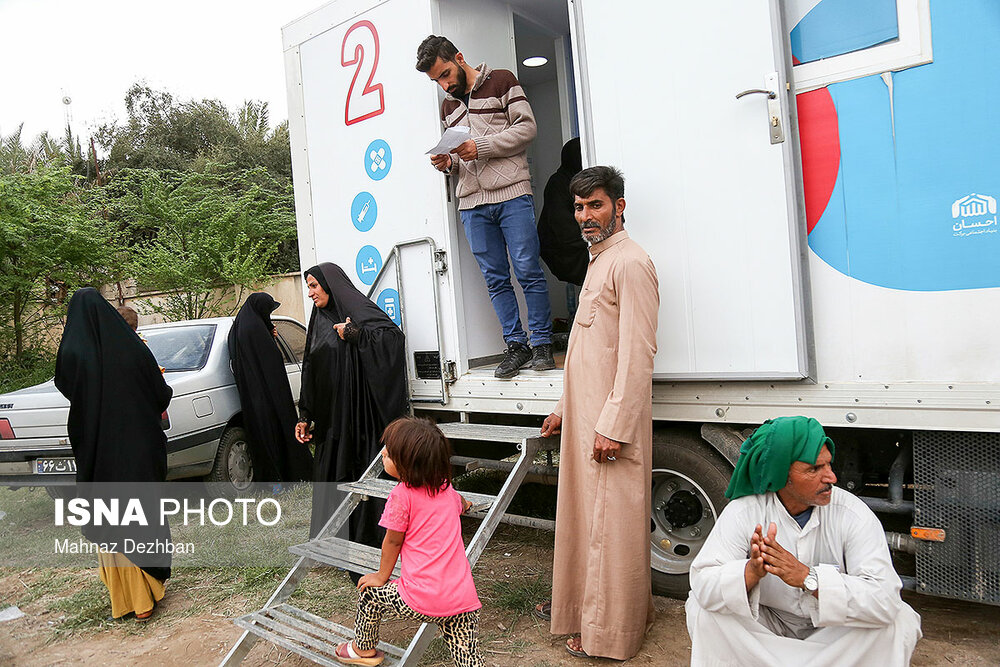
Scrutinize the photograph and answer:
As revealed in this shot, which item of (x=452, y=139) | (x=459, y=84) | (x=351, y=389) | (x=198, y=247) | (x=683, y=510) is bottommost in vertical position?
(x=683, y=510)

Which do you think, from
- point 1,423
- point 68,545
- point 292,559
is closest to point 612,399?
point 292,559

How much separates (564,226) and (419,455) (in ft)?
8.27

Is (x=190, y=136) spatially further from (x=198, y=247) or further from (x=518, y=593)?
(x=518, y=593)

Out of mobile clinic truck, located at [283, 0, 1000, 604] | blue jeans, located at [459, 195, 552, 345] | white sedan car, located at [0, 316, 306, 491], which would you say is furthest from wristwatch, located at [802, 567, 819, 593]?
white sedan car, located at [0, 316, 306, 491]

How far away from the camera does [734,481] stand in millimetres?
2490

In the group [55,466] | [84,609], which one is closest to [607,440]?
[84,609]

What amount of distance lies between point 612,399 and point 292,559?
2825 millimetres

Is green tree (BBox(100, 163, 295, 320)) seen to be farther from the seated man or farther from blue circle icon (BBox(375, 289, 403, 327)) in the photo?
the seated man

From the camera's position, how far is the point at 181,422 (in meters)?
5.79

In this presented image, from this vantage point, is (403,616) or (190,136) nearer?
(403,616)

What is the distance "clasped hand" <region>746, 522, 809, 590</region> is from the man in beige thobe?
0.88 metres

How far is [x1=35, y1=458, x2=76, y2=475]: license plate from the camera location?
5.58m

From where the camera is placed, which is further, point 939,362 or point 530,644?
point 530,644

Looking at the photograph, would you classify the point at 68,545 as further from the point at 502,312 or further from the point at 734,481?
the point at 734,481
